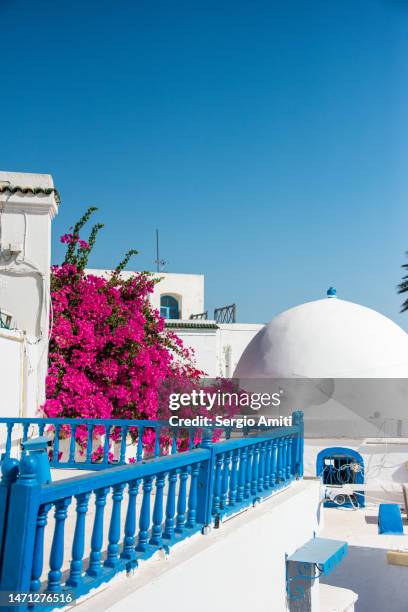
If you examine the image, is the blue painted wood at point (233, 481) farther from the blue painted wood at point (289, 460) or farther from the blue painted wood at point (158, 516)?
the blue painted wood at point (289, 460)

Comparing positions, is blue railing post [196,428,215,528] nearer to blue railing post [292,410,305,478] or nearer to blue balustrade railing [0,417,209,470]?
blue balustrade railing [0,417,209,470]

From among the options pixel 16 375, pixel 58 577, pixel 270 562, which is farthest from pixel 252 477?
pixel 16 375

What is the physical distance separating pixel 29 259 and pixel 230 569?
16.0 ft

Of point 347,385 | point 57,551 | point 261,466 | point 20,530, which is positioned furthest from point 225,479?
point 347,385

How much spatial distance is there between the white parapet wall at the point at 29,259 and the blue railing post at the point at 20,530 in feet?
17.1

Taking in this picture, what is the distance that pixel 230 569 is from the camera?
4109mm

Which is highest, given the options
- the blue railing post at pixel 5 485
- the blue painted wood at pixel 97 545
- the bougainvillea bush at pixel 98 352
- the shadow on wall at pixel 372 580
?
the bougainvillea bush at pixel 98 352

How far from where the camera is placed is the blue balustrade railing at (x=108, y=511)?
2559 mm

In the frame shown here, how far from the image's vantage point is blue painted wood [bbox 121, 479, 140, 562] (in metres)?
3.30

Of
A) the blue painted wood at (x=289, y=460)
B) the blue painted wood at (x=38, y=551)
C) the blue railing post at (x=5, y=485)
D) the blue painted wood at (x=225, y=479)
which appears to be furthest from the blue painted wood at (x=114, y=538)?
the blue painted wood at (x=289, y=460)

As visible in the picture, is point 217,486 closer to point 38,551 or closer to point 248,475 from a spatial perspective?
point 248,475

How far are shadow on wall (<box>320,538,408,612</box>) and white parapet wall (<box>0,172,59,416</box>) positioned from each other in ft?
22.5

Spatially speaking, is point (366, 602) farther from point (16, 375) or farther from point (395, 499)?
point (16, 375)

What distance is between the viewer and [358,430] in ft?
59.3
